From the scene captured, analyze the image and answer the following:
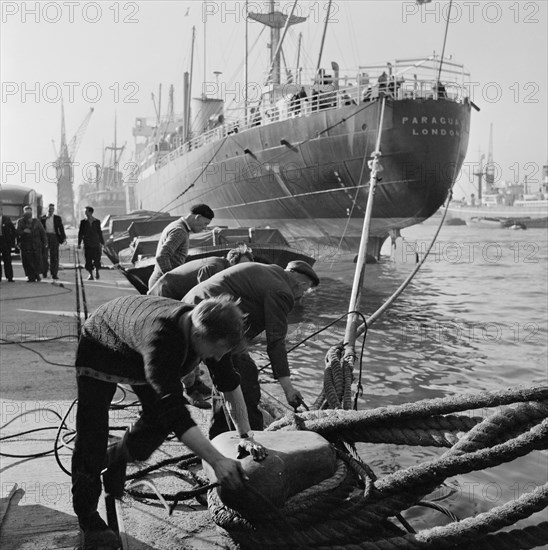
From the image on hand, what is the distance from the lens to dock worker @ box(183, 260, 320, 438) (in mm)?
4270

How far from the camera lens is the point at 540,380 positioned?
357 inches

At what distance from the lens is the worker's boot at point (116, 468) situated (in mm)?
2989

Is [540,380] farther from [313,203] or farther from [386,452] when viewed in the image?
[313,203]

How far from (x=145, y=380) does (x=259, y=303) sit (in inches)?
A: 65.3

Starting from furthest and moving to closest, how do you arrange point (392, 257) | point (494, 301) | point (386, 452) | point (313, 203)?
point (392, 257) → point (313, 203) → point (494, 301) → point (386, 452)

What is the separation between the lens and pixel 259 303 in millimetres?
4438

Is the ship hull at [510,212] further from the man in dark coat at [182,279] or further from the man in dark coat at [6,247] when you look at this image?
the man in dark coat at [182,279]

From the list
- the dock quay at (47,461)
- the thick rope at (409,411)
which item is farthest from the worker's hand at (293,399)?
the dock quay at (47,461)

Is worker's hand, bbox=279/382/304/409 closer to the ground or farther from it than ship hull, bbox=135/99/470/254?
closer to the ground

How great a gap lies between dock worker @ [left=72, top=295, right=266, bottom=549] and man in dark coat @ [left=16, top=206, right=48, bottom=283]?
11.7 metres

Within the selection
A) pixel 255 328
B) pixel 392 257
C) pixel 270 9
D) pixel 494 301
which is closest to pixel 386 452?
pixel 255 328

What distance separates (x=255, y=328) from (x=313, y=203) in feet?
67.6

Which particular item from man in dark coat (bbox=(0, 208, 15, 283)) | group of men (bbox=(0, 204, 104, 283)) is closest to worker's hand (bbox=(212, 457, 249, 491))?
group of men (bbox=(0, 204, 104, 283))

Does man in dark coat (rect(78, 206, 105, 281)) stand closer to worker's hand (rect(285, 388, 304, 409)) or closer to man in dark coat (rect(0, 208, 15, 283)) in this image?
man in dark coat (rect(0, 208, 15, 283))
